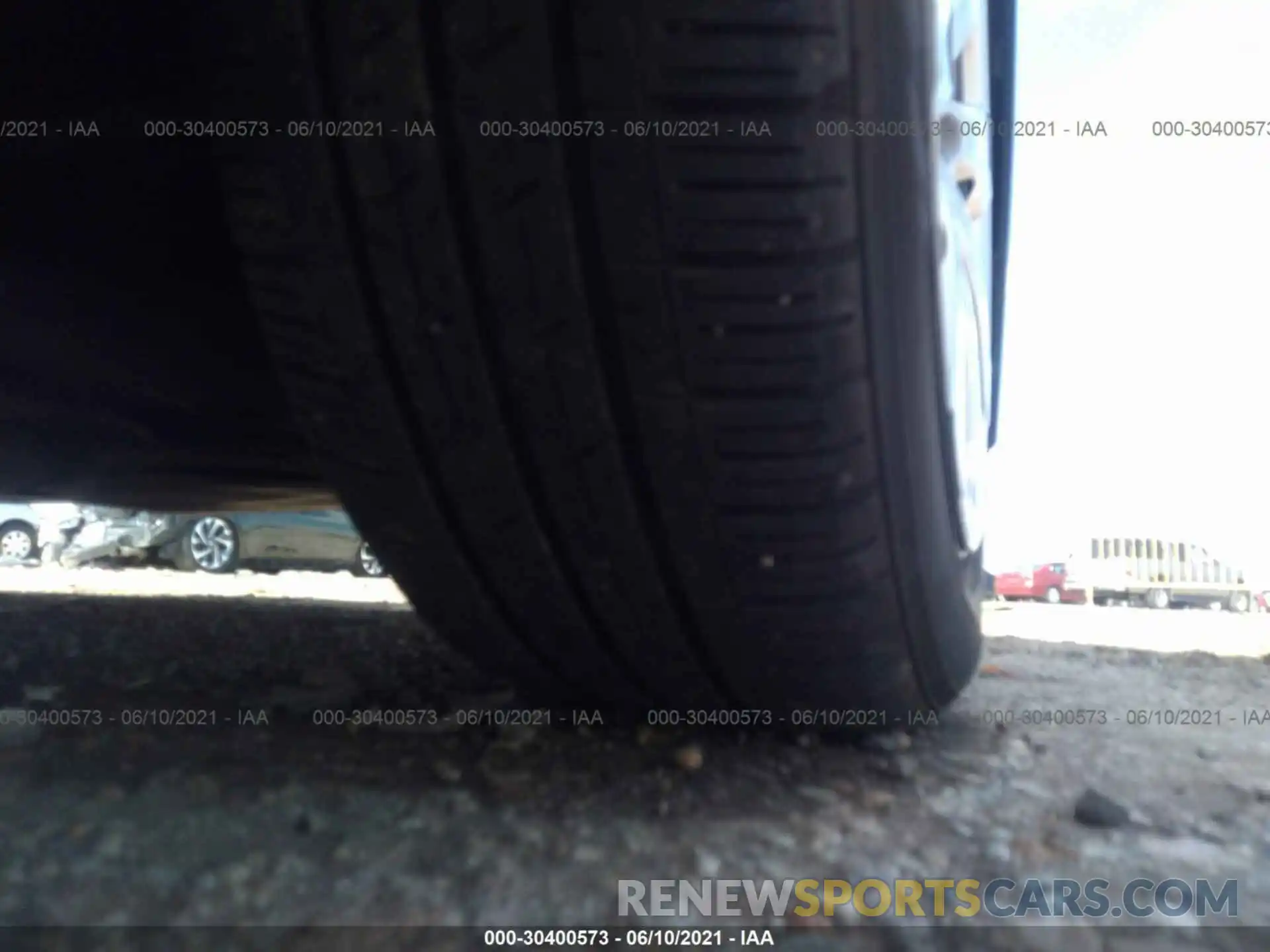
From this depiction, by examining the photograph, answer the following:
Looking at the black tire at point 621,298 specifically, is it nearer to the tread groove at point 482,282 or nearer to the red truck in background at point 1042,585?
the tread groove at point 482,282

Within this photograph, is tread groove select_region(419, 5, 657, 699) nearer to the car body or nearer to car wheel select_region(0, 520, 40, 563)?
the car body

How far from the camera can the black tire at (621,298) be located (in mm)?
841

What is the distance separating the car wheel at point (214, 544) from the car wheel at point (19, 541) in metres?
2.99

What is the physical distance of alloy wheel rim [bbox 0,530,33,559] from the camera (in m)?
10.4

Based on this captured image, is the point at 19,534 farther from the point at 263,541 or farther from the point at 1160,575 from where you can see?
the point at 1160,575

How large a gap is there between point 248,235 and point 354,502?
0.97ft

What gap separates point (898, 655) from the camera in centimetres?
116

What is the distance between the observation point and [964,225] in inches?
52.8

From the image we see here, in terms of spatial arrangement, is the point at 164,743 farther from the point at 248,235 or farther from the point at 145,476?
the point at 145,476

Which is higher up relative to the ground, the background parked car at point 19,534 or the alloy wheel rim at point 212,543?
the alloy wheel rim at point 212,543

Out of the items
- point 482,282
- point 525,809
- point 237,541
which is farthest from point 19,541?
point 482,282

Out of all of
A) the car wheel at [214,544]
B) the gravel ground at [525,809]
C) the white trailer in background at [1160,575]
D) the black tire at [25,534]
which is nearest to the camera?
the gravel ground at [525,809]

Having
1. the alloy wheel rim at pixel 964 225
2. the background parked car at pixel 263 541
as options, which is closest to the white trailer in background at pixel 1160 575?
the background parked car at pixel 263 541

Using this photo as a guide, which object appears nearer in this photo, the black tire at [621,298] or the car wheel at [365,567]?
the black tire at [621,298]
